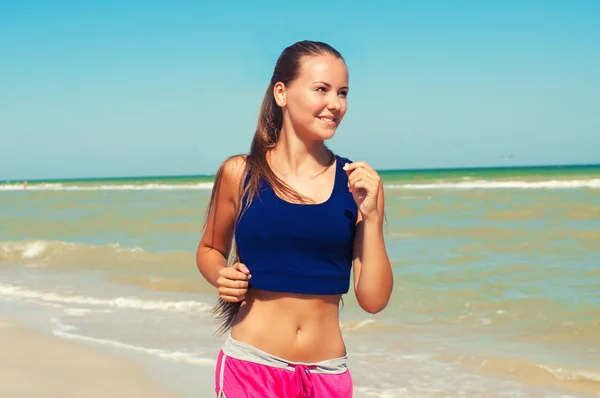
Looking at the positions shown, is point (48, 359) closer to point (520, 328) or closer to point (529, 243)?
point (520, 328)

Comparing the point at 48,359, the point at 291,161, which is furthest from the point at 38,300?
the point at 291,161

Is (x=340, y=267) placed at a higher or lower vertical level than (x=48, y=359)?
higher

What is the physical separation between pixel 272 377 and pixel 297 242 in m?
0.46

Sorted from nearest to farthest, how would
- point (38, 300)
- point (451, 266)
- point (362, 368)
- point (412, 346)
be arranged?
point (362, 368) → point (412, 346) → point (38, 300) → point (451, 266)

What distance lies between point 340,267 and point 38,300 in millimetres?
6823

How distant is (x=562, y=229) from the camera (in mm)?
12562

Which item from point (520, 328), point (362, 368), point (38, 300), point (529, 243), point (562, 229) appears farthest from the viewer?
point (562, 229)

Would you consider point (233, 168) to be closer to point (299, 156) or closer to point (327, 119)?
point (299, 156)

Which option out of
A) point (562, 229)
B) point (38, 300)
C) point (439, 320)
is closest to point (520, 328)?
point (439, 320)

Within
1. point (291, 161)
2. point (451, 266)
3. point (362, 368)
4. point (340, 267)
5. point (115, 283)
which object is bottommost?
point (115, 283)

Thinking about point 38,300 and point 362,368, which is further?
point 38,300

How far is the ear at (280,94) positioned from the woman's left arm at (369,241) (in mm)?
396

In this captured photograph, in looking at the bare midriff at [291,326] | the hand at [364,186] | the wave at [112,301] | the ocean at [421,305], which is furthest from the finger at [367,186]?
the wave at [112,301]

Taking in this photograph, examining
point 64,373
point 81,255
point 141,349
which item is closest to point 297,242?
point 64,373
